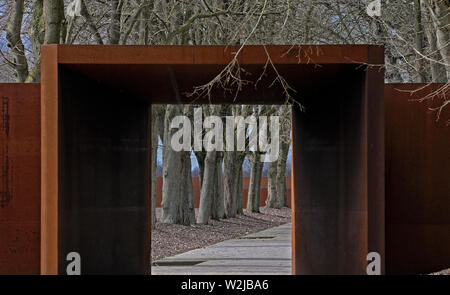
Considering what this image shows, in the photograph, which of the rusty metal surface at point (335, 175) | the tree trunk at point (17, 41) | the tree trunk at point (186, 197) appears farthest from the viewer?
the tree trunk at point (186, 197)

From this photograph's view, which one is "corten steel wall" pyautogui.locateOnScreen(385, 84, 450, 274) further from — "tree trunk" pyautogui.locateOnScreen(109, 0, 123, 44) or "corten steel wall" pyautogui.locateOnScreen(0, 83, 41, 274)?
"tree trunk" pyautogui.locateOnScreen(109, 0, 123, 44)

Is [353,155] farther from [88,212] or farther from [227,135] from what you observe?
[227,135]

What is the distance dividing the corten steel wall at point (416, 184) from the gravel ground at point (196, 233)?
319 inches

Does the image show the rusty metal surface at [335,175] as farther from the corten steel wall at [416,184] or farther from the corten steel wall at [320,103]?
the corten steel wall at [416,184]

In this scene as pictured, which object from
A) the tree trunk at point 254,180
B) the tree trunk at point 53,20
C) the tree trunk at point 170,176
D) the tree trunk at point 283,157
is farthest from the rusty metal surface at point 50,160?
the tree trunk at point 254,180

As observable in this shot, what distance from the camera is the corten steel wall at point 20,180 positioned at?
37.7ft

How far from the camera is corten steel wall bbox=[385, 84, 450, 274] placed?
12055mm

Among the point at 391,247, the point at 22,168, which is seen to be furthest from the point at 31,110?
the point at 391,247

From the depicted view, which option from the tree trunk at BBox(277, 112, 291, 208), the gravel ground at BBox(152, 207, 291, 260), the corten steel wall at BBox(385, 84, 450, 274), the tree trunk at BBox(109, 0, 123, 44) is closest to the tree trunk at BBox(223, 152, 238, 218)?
the gravel ground at BBox(152, 207, 291, 260)

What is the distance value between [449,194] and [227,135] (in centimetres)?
2034

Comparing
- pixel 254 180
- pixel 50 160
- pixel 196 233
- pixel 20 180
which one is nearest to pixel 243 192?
pixel 254 180

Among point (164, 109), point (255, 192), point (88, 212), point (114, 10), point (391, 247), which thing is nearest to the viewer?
point (88, 212)

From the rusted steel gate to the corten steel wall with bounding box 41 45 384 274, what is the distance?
0.01 meters

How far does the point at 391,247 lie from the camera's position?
12.0 meters
